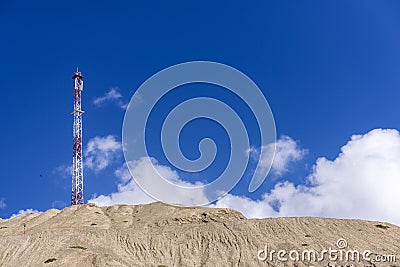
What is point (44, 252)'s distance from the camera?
2913 inches

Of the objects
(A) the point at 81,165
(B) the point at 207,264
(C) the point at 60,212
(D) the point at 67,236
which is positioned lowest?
(B) the point at 207,264

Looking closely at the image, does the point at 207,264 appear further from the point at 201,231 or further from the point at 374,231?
the point at 374,231

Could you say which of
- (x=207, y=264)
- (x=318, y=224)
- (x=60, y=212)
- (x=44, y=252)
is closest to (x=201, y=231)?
(x=207, y=264)

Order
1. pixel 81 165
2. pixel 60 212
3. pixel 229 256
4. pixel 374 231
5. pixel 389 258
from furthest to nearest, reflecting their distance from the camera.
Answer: pixel 60 212 → pixel 81 165 → pixel 374 231 → pixel 229 256 → pixel 389 258

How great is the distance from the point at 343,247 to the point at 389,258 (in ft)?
22.6

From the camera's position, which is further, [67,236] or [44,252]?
[67,236]

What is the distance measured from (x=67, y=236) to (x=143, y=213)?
30179 mm

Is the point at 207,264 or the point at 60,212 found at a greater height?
the point at 60,212

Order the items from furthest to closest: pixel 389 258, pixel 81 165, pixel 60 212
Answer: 1. pixel 60 212
2. pixel 81 165
3. pixel 389 258

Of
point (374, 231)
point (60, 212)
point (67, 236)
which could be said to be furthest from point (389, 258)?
point (60, 212)

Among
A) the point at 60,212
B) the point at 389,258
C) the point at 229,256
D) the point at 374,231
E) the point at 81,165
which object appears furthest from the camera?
the point at 60,212

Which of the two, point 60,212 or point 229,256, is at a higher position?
point 60,212

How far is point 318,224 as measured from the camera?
3270 inches

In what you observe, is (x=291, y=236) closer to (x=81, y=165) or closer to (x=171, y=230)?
(x=171, y=230)
